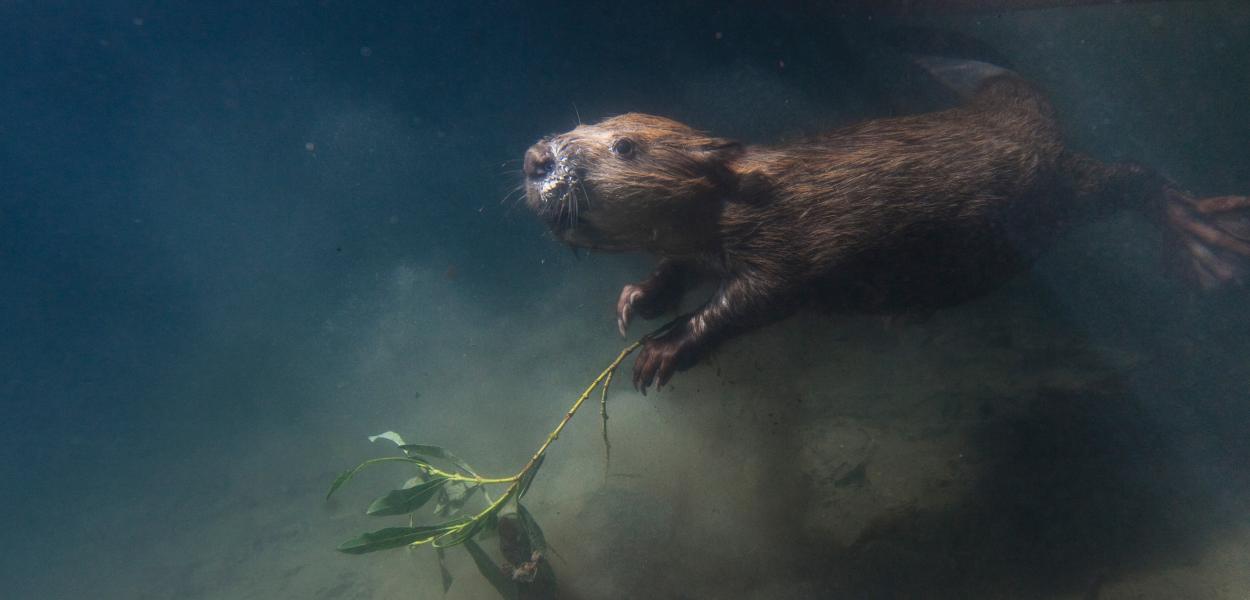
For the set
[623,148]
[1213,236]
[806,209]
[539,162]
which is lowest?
[1213,236]

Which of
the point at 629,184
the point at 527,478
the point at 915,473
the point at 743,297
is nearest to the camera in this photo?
the point at 629,184

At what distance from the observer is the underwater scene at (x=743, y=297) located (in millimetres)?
2967

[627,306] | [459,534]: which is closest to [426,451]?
[459,534]

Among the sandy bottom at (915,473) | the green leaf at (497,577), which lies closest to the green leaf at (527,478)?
the green leaf at (497,577)

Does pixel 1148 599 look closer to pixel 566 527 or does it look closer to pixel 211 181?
pixel 566 527

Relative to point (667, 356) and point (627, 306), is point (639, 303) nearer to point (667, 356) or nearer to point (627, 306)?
point (627, 306)

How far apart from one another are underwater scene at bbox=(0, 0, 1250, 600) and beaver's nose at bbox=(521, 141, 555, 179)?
34mm

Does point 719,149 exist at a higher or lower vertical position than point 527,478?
higher

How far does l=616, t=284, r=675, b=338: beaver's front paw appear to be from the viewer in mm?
3523

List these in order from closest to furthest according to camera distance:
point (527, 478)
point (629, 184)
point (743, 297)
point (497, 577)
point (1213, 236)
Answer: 1. point (629, 184)
2. point (743, 297)
3. point (527, 478)
4. point (497, 577)
5. point (1213, 236)

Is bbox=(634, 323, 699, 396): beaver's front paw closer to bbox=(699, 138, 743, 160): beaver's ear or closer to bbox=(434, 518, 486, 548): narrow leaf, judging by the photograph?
bbox=(699, 138, 743, 160): beaver's ear

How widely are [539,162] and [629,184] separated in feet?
1.64

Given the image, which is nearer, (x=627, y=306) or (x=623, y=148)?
(x=623, y=148)

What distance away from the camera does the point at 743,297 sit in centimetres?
289
